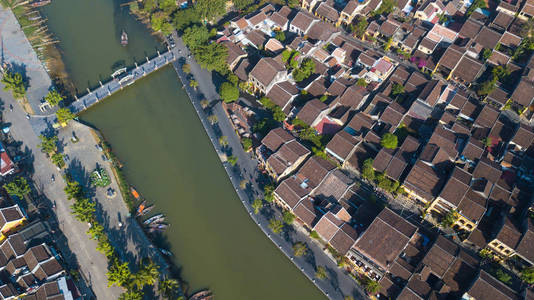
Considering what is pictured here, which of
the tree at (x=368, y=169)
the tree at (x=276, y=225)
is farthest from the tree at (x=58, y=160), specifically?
the tree at (x=368, y=169)

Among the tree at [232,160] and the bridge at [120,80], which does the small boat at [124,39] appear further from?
the tree at [232,160]

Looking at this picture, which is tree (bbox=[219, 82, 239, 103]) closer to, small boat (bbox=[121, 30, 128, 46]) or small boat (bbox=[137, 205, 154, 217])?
small boat (bbox=[137, 205, 154, 217])

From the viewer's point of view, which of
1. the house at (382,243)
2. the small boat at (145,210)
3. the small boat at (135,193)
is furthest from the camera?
the small boat at (135,193)

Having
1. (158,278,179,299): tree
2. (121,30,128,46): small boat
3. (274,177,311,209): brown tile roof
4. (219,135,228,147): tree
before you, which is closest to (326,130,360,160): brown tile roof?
(274,177,311,209): brown tile roof

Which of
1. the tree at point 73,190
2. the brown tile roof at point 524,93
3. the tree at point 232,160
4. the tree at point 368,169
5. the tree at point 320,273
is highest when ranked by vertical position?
the brown tile roof at point 524,93

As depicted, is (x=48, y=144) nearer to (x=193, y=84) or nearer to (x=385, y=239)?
(x=193, y=84)

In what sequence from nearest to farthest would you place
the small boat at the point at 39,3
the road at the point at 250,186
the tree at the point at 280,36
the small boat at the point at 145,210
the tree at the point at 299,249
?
the road at the point at 250,186
the tree at the point at 299,249
the small boat at the point at 145,210
the tree at the point at 280,36
the small boat at the point at 39,3
